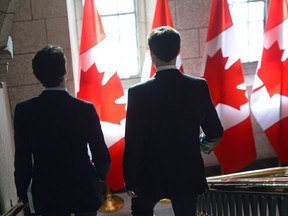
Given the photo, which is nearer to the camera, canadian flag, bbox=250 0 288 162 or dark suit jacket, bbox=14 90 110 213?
dark suit jacket, bbox=14 90 110 213

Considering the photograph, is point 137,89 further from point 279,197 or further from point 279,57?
point 279,57

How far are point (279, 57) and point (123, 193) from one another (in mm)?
1990

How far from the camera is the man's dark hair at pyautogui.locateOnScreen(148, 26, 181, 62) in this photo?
1453 millimetres

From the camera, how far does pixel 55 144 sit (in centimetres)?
143

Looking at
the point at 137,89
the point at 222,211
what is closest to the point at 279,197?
the point at 222,211

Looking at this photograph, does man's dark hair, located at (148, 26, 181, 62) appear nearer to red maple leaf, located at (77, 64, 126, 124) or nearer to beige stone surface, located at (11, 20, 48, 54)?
red maple leaf, located at (77, 64, 126, 124)

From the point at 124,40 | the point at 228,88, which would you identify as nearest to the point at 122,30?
the point at 124,40

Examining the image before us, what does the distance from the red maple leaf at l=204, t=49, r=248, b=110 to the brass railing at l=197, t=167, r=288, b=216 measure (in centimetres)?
160

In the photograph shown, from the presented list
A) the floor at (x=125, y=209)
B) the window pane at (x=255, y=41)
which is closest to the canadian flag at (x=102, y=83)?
the floor at (x=125, y=209)

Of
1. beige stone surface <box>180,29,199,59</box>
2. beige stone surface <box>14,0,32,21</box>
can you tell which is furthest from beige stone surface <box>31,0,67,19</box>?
beige stone surface <box>180,29,199,59</box>

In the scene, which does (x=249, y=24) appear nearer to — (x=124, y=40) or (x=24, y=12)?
(x=124, y=40)

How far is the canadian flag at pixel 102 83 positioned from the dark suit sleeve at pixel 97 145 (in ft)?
4.75

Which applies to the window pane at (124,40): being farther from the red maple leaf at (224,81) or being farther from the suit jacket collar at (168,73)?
the suit jacket collar at (168,73)

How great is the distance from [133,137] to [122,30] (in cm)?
227
